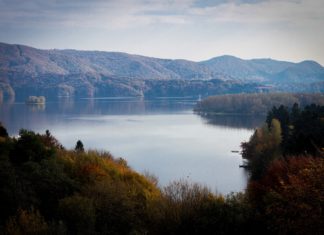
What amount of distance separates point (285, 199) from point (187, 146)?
3405 centimetres

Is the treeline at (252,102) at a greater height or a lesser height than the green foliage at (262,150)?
greater

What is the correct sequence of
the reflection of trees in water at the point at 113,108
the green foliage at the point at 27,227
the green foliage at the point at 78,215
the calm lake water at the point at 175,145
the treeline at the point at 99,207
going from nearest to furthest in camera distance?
the green foliage at the point at 27,227, the green foliage at the point at 78,215, the treeline at the point at 99,207, the calm lake water at the point at 175,145, the reflection of trees in water at the point at 113,108

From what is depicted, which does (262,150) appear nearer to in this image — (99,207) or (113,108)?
(99,207)

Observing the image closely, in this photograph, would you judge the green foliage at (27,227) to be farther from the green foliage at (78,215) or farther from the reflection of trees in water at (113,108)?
the reflection of trees in water at (113,108)

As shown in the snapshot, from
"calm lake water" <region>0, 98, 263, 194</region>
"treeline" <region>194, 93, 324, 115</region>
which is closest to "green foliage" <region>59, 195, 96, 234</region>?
"calm lake water" <region>0, 98, 263, 194</region>

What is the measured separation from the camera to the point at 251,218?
12.5 metres

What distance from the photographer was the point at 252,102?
95000 mm

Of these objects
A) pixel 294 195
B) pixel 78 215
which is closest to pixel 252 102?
pixel 78 215

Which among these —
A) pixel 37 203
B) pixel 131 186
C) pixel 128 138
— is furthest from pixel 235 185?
pixel 128 138

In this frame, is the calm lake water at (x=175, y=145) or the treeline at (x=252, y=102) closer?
the calm lake water at (x=175, y=145)

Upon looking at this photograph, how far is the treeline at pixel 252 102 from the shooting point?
92.1 metres

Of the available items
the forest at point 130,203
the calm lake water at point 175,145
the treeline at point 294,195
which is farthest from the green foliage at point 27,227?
the calm lake water at point 175,145

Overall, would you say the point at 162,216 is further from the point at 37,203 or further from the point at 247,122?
the point at 247,122

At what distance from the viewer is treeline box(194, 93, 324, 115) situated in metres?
92.1
